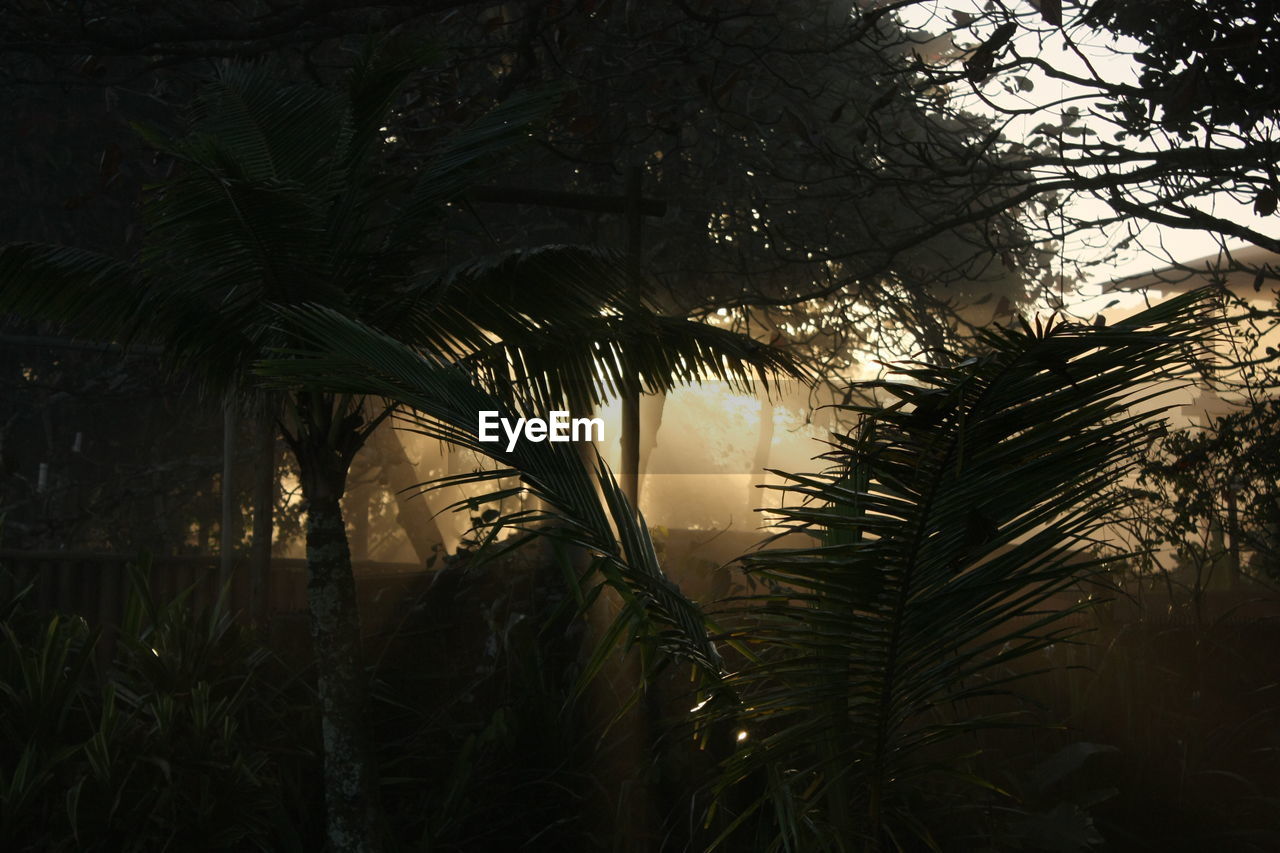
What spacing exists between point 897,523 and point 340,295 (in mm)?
3062

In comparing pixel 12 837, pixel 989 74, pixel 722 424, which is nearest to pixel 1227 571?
pixel 989 74

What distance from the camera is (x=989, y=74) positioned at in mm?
6008

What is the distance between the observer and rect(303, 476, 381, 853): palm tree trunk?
5.45 meters

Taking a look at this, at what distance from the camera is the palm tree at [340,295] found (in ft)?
16.7

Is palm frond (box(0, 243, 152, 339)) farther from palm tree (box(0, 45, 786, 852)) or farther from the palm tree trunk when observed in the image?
the palm tree trunk

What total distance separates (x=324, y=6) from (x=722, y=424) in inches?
1343

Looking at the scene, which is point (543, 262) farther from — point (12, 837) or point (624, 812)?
point (12, 837)

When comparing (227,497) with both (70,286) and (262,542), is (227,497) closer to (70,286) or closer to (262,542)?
(262,542)

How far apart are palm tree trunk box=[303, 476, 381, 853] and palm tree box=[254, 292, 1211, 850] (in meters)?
1.69

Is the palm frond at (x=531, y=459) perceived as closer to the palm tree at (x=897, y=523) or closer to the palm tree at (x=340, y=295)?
the palm tree at (x=897, y=523)

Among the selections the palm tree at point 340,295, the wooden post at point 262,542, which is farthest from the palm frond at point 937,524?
the wooden post at point 262,542

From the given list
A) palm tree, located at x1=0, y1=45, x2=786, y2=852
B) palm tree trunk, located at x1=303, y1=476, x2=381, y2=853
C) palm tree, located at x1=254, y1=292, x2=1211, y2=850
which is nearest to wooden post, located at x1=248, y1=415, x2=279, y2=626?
palm tree, located at x1=0, y1=45, x2=786, y2=852

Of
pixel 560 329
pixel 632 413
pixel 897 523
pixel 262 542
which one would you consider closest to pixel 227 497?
pixel 262 542

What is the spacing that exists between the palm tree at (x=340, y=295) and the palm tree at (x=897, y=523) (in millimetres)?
1259
